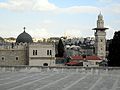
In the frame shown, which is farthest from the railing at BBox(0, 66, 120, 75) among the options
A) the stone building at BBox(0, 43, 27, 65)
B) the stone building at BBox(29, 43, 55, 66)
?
the stone building at BBox(0, 43, 27, 65)

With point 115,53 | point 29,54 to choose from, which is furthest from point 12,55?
point 115,53

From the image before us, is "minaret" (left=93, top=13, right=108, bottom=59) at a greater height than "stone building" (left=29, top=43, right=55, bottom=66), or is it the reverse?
"minaret" (left=93, top=13, right=108, bottom=59)

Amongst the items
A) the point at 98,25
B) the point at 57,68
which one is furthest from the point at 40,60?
the point at 98,25

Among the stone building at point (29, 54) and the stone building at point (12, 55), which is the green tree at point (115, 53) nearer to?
the stone building at point (29, 54)

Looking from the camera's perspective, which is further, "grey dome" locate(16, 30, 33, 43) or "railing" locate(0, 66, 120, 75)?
"grey dome" locate(16, 30, 33, 43)

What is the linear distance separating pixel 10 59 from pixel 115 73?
2761 cm

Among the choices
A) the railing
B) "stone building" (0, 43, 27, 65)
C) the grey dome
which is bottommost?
the railing

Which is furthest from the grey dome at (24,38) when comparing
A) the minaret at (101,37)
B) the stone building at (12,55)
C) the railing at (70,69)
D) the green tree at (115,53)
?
the minaret at (101,37)

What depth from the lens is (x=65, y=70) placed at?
26.6 meters

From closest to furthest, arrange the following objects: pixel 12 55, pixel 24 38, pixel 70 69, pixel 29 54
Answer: pixel 70 69
pixel 29 54
pixel 12 55
pixel 24 38

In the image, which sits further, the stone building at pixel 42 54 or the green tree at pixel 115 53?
the stone building at pixel 42 54

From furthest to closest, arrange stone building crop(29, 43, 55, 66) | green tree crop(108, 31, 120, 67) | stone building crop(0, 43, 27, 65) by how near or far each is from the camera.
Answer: stone building crop(0, 43, 27, 65) < stone building crop(29, 43, 55, 66) < green tree crop(108, 31, 120, 67)

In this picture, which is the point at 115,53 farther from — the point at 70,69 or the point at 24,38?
the point at 70,69

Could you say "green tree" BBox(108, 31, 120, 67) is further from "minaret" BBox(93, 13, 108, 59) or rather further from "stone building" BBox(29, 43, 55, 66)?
"minaret" BBox(93, 13, 108, 59)
